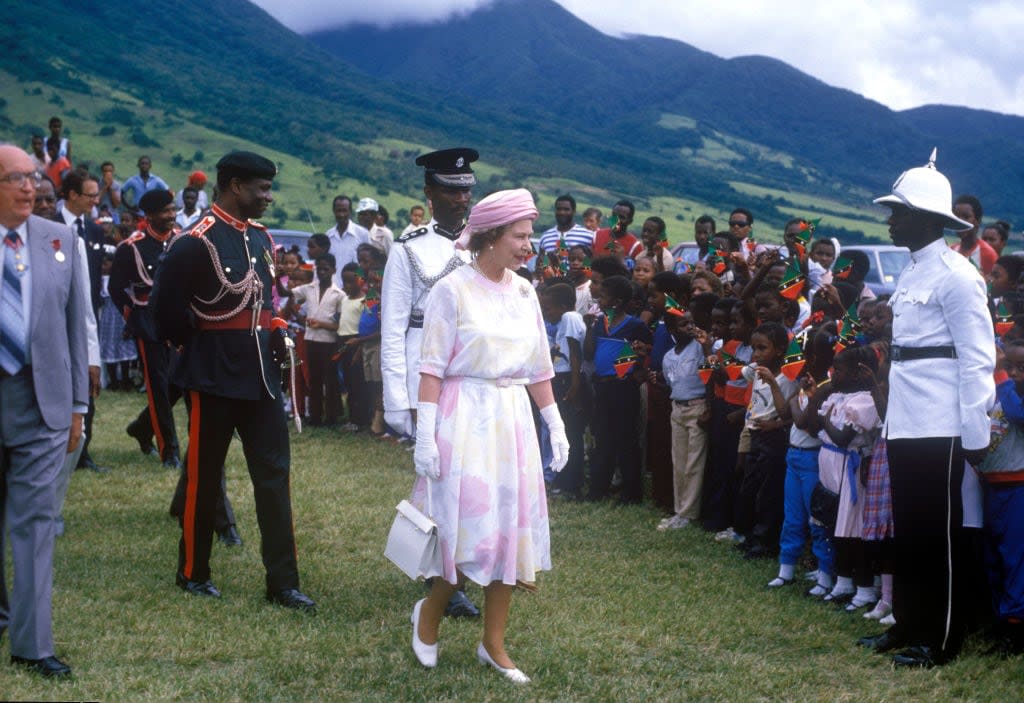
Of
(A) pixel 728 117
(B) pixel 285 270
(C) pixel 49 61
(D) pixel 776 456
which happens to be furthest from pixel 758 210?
(A) pixel 728 117

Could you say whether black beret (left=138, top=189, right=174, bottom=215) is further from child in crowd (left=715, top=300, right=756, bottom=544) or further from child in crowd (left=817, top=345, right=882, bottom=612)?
child in crowd (left=817, top=345, right=882, bottom=612)

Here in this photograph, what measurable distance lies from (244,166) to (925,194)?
3.57 m

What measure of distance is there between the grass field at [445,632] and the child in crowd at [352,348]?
4.38 metres

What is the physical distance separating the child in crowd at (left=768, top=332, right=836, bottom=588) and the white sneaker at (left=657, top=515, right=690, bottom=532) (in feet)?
4.65

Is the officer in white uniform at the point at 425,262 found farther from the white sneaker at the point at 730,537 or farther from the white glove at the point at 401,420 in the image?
the white sneaker at the point at 730,537

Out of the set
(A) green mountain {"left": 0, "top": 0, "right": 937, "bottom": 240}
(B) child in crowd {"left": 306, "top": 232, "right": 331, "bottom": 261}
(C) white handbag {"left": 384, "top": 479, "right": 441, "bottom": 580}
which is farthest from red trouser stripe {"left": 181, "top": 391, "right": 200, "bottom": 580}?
(A) green mountain {"left": 0, "top": 0, "right": 937, "bottom": 240}

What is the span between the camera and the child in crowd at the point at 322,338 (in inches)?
511

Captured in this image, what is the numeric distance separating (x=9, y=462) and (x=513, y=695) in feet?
7.86

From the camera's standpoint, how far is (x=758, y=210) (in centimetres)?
7300

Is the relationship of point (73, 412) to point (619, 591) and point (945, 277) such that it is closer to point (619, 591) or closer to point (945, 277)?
point (619, 591)

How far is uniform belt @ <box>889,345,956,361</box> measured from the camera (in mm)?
5371

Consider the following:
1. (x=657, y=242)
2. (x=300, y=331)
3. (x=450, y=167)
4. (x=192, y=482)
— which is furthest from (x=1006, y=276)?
(x=300, y=331)

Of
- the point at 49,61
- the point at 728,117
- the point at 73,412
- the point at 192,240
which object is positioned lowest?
the point at 73,412

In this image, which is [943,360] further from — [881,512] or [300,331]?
[300,331]
